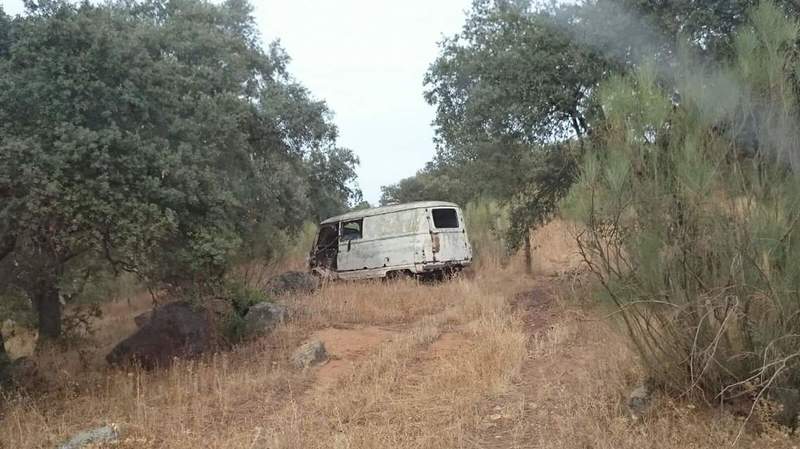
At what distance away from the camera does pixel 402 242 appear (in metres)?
15.0

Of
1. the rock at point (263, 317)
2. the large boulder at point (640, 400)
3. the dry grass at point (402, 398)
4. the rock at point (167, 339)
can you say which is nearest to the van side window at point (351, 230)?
the rock at point (263, 317)

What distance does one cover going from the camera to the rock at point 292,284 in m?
14.3

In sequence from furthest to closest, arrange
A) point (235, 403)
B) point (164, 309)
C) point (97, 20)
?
point (164, 309), point (97, 20), point (235, 403)

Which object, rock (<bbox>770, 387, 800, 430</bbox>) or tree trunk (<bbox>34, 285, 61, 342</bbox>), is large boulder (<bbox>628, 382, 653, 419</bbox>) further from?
tree trunk (<bbox>34, 285, 61, 342</bbox>)

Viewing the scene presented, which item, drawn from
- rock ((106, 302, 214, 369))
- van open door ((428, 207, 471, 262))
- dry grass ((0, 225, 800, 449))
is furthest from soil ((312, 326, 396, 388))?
van open door ((428, 207, 471, 262))

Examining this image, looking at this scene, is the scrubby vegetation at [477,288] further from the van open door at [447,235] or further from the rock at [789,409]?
the van open door at [447,235]

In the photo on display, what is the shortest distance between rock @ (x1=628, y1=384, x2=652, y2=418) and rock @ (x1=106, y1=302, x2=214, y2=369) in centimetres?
577

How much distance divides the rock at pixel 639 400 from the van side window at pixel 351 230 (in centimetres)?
1124

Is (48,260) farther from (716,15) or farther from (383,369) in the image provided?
(716,15)

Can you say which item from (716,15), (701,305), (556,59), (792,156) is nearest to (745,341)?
(701,305)

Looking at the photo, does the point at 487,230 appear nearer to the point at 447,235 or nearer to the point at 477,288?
the point at 447,235

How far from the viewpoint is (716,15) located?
8664mm

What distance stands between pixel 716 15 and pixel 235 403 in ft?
25.8

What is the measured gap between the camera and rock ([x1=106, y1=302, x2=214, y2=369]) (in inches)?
344
